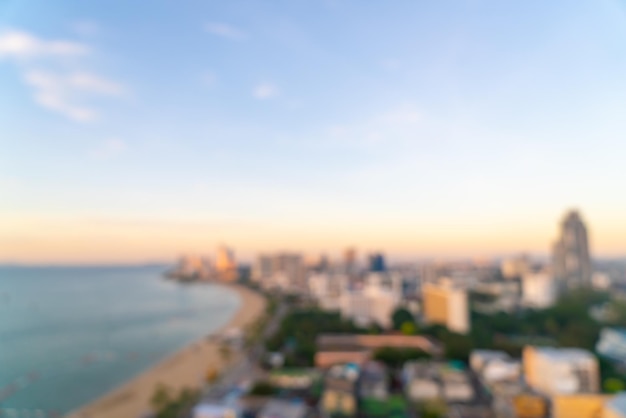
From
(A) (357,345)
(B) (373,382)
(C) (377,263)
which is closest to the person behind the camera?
(B) (373,382)

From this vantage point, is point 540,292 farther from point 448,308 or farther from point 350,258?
point 350,258

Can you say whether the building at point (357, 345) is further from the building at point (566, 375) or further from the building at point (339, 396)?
the building at point (566, 375)

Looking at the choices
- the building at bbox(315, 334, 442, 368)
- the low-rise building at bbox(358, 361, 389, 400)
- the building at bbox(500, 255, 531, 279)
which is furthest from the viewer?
the building at bbox(500, 255, 531, 279)

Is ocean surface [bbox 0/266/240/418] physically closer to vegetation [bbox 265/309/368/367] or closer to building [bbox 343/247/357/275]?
vegetation [bbox 265/309/368/367]

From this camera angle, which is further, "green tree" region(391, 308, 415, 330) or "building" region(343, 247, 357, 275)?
"building" region(343, 247, 357, 275)

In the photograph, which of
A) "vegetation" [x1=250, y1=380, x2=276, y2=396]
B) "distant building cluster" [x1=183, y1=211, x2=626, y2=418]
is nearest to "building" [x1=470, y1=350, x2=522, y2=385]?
"distant building cluster" [x1=183, y1=211, x2=626, y2=418]

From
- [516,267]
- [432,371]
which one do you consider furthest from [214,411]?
[516,267]

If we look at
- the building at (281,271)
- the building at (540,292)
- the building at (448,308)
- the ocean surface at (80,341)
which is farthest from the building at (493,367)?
the building at (281,271)
